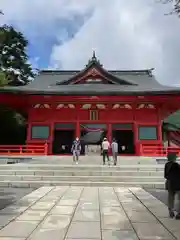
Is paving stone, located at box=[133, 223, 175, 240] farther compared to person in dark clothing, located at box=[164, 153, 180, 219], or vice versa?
person in dark clothing, located at box=[164, 153, 180, 219]

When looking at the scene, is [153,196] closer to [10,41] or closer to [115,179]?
[115,179]

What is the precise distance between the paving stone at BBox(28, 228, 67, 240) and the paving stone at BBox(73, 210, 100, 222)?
2.92 ft

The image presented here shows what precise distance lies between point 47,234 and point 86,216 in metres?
1.53

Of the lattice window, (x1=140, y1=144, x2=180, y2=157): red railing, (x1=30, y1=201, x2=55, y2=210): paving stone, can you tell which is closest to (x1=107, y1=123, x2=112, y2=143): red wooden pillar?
the lattice window

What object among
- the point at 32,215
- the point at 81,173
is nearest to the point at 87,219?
the point at 32,215

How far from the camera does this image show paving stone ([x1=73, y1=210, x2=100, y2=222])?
5.70m

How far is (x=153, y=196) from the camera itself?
879cm

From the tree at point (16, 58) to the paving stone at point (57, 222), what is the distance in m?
33.9

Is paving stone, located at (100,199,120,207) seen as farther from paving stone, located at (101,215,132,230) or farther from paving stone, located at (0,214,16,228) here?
paving stone, located at (0,214,16,228)

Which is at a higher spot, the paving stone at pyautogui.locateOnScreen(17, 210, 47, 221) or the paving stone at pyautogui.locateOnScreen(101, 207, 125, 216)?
the paving stone at pyautogui.locateOnScreen(17, 210, 47, 221)

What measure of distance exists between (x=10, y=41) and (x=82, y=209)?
128ft

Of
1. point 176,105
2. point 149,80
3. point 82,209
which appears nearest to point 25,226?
point 82,209

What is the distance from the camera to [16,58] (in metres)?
41.2

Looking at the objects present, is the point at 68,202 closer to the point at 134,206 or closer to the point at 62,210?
the point at 62,210
